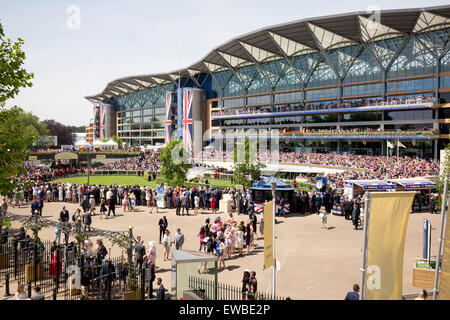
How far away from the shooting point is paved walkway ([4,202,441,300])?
1139cm

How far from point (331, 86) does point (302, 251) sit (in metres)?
50.0

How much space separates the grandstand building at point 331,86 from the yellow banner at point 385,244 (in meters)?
40.8

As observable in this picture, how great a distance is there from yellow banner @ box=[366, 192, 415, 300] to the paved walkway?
3.93 meters

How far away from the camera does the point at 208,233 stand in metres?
14.5

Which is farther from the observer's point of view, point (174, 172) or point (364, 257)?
point (174, 172)

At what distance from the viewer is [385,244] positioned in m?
6.71

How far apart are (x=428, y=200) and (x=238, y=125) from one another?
53.6 m

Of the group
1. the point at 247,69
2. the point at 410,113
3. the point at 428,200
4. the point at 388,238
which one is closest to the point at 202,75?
the point at 247,69

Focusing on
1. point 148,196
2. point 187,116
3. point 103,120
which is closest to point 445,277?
point 148,196

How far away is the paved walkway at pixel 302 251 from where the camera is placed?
11391 millimetres

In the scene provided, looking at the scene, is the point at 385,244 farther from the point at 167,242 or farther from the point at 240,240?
the point at 167,242

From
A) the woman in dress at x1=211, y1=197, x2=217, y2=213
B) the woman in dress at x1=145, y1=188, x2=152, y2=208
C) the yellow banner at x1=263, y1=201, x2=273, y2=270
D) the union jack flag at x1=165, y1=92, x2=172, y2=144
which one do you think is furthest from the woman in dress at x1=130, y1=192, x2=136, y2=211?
the union jack flag at x1=165, y1=92, x2=172, y2=144

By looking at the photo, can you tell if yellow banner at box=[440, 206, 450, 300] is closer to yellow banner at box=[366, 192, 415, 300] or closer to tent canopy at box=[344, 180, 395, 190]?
yellow banner at box=[366, 192, 415, 300]

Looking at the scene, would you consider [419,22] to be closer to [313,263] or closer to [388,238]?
[313,263]
